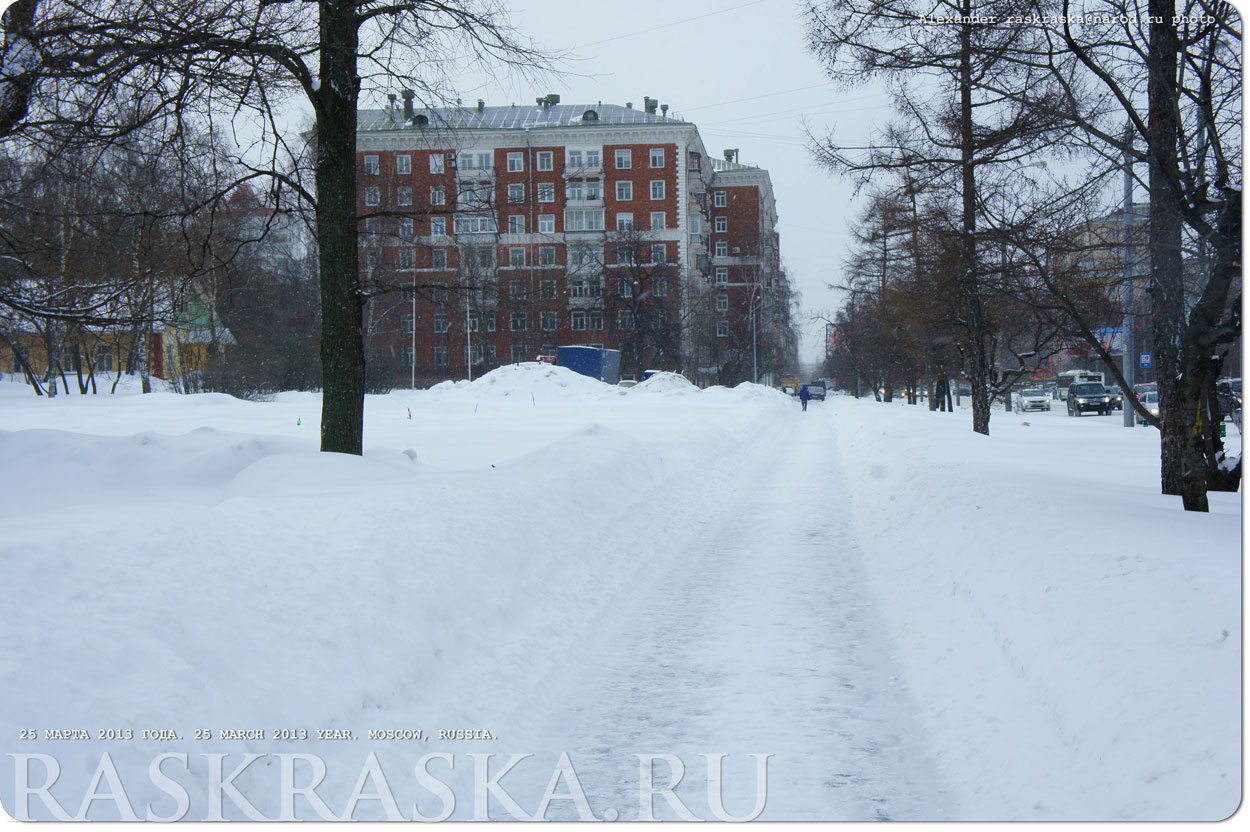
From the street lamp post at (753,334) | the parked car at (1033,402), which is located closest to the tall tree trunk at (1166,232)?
the parked car at (1033,402)

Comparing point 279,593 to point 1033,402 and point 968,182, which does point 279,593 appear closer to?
point 968,182

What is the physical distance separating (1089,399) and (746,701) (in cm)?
4729

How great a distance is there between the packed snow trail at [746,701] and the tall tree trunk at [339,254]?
4.43 metres

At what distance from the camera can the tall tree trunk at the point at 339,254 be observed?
11.3 metres

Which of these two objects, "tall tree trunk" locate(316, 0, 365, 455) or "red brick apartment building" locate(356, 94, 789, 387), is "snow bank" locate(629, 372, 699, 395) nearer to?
"red brick apartment building" locate(356, 94, 789, 387)

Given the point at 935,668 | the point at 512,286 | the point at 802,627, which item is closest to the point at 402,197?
the point at 802,627

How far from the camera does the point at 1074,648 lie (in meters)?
5.32

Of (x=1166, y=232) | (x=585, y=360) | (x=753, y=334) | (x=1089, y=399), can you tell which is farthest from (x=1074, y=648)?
(x=753, y=334)

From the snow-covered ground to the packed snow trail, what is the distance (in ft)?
0.08

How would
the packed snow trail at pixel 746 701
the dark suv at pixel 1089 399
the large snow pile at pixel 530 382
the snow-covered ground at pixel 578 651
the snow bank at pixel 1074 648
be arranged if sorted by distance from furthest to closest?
the dark suv at pixel 1089 399
the large snow pile at pixel 530 382
the packed snow trail at pixel 746 701
the snow-covered ground at pixel 578 651
the snow bank at pixel 1074 648

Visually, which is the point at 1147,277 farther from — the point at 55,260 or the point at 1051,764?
the point at 55,260

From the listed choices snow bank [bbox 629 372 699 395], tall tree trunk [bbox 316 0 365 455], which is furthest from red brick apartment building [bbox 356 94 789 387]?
tall tree trunk [bbox 316 0 365 455]

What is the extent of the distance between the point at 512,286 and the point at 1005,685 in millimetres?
65472

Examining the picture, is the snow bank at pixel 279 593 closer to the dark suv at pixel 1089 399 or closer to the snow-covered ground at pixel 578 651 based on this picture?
the snow-covered ground at pixel 578 651
